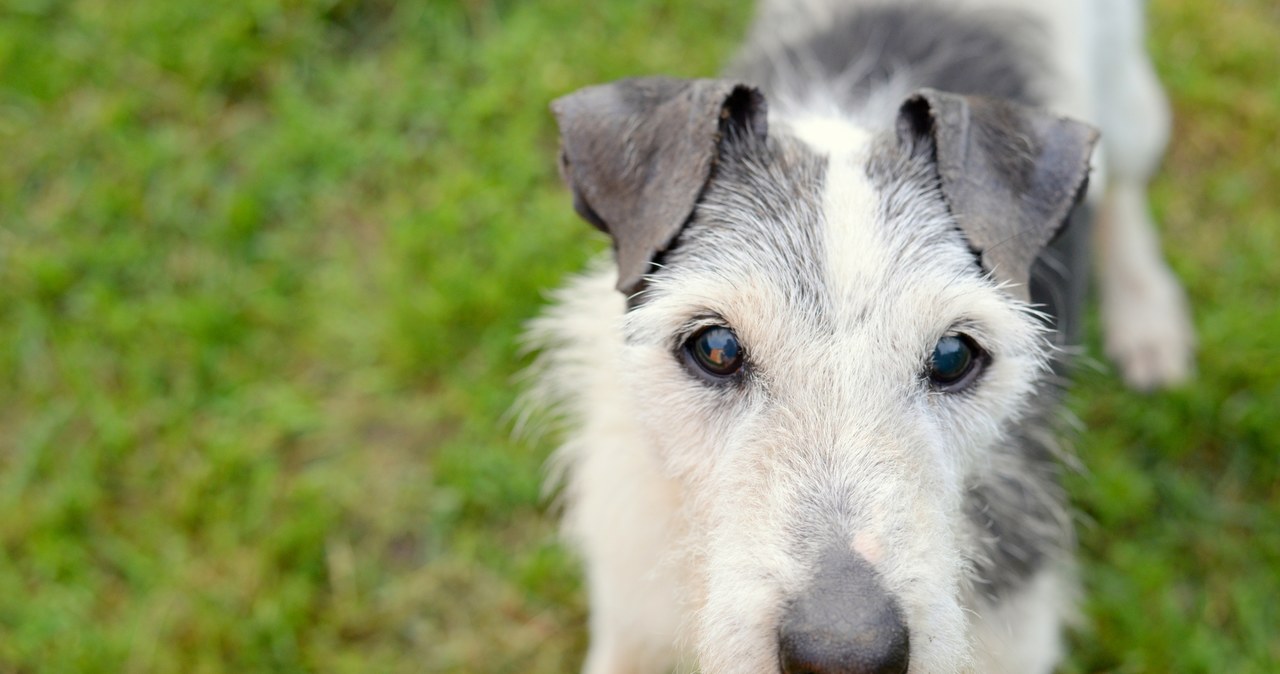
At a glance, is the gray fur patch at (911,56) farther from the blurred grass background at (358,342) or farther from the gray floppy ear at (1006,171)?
the blurred grass background at (358,342)

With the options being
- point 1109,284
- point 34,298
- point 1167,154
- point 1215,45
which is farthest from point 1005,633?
point 34,298

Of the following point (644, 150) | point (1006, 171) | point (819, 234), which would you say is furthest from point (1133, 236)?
point (644, 150)

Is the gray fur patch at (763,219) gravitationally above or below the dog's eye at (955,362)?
above

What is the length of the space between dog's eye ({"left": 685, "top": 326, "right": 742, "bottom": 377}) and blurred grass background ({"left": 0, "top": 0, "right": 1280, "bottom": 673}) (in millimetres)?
2141

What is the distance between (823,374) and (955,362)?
36 centimetres

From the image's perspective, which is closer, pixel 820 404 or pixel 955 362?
pixel 820 404

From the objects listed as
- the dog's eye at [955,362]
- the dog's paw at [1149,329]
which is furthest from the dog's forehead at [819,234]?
the dog's paw at [1149,329]

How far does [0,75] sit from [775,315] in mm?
5126

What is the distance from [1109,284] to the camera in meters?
5.13

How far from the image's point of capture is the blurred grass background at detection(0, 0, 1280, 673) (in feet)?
14.5

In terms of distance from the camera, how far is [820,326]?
2477mm

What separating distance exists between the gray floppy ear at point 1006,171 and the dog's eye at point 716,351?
2.03 ft

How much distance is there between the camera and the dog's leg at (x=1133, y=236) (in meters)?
4.60

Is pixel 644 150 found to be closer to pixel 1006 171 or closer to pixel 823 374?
pixel 823 374
